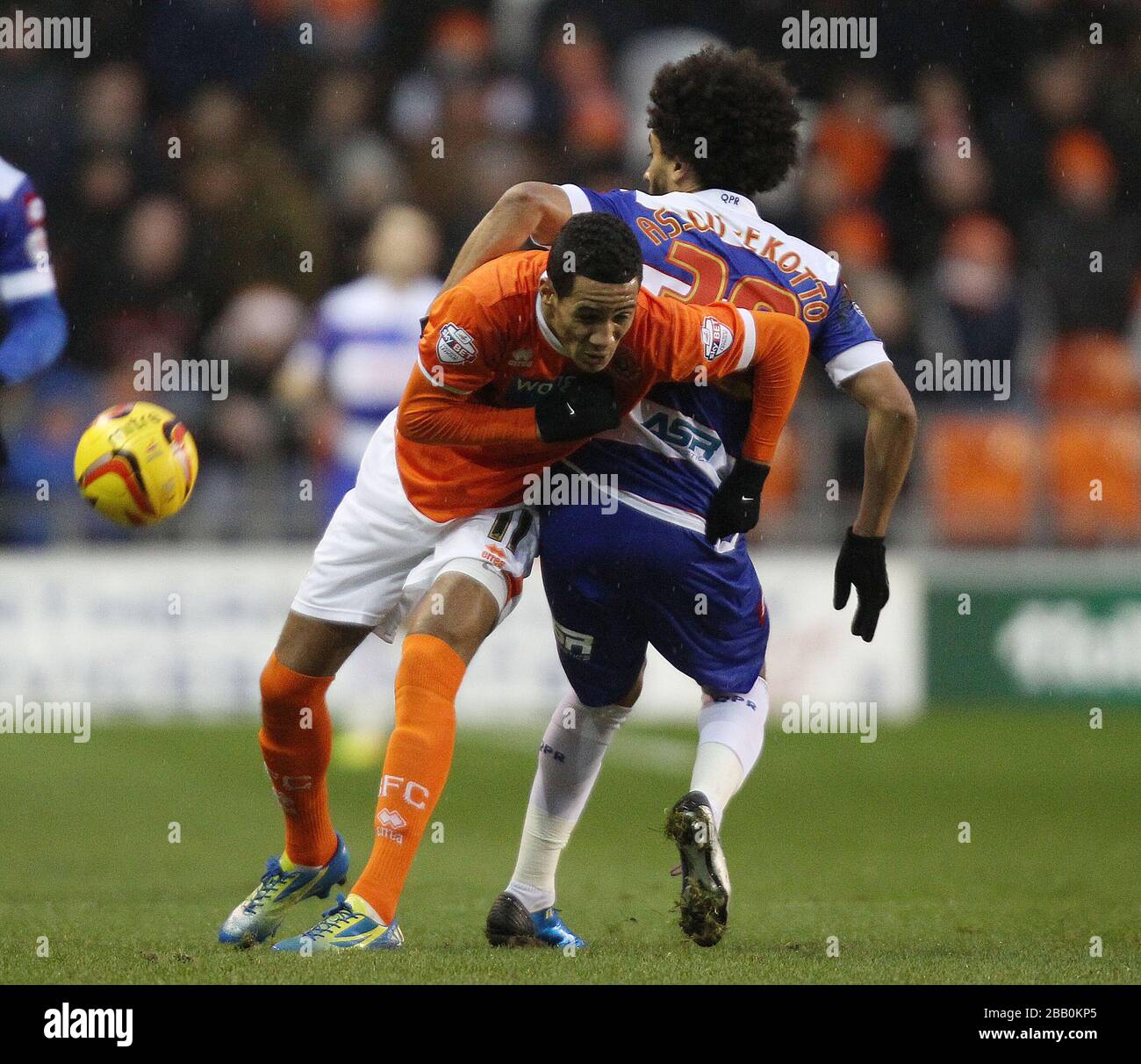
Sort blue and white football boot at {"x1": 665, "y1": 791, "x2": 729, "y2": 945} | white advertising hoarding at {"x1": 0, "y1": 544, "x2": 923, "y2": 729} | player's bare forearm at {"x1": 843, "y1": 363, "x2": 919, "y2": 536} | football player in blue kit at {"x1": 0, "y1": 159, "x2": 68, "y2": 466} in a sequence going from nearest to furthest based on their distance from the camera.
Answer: blue and white football boot at {"x1": 665, "y1": 791, "x2": 729, "y2": 945} → player's bare forearm at {"x1": 843, "y1": 363, "x2": 919, "y2": 536} → football player in blue kit at {"x1": 0, "y1": 159, "x2": 68, "y2": 466} → white advertising hoarding at {"x1": 0, "y1": 544, "x2": 923, "y2": 729}

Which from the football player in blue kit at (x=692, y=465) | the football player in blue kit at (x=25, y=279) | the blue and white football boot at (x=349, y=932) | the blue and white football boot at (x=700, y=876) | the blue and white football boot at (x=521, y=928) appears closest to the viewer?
the blue and white football boot at (x=700, y=876)

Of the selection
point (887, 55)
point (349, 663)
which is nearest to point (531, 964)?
point (349, 663)

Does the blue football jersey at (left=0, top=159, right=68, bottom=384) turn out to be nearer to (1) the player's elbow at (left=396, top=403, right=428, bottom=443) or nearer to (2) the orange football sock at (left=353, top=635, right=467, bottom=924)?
(1) the player's elbow at (left=396, top=403, right=428, bottom=443)

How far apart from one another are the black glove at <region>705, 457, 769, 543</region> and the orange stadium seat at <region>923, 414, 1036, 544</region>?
286 inches

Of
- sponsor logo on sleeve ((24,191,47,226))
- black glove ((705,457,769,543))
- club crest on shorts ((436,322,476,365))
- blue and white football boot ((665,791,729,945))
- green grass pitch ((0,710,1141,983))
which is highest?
sponsor logo on sleeve ((24,191,47,226))

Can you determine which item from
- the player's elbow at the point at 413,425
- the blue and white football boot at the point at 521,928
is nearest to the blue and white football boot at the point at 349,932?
the blue and white football boot at the point at 521,928

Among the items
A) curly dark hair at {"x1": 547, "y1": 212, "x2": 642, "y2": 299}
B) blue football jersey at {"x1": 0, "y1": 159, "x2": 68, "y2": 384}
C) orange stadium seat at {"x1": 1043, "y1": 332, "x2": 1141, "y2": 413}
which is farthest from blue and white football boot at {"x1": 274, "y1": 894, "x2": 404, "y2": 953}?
orange stadium seat at {"x1": 1043, "y1": 332, "x2": 1141, "y2": 413}

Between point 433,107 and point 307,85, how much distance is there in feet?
3.26

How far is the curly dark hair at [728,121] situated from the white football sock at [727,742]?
1.35 m

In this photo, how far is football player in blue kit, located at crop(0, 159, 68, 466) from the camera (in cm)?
592

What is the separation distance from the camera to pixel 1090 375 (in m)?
12.9

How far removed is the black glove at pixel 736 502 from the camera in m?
4.80

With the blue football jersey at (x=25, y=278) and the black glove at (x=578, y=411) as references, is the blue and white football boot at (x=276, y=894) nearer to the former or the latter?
the black glove at (x=578, y=411)

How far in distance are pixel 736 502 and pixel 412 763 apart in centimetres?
104
